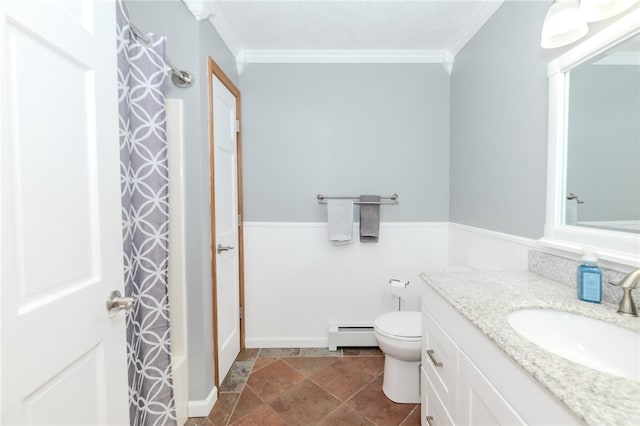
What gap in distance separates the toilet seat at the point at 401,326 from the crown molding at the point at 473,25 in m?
1.86

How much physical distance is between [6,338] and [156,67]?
115 centimetres

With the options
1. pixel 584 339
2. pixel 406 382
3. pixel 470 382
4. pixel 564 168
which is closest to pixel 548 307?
pixel 584 339

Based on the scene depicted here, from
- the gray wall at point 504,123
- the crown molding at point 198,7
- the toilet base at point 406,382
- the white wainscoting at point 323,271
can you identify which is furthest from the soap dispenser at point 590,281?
the crown molding at point 198,7

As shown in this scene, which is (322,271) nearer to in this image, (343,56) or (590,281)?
(590,281)

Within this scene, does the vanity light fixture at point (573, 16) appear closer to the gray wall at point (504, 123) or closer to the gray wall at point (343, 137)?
the gray wall at point (504, 123)

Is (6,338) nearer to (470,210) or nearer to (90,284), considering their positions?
(90,284)

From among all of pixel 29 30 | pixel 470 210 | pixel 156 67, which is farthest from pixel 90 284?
pixel 470 210

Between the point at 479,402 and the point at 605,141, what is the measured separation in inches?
40.3

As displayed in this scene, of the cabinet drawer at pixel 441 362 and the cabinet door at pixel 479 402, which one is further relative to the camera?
the cabinet drawer at pixel 441 362

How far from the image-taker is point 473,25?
5.75 feet

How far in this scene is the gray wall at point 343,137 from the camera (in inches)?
85.1

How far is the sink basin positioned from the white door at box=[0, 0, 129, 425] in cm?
124

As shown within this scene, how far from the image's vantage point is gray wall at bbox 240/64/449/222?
2162 mm

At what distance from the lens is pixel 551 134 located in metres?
1.20
